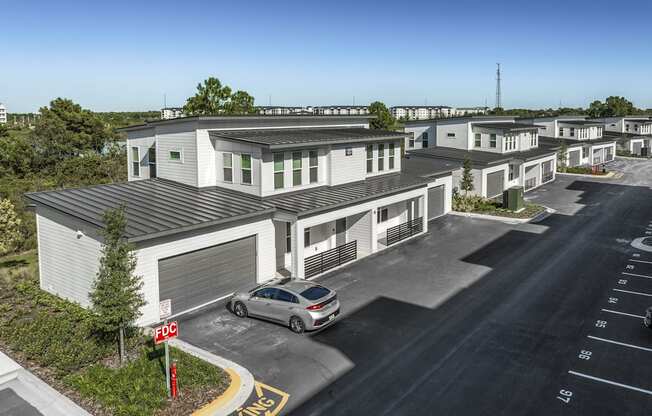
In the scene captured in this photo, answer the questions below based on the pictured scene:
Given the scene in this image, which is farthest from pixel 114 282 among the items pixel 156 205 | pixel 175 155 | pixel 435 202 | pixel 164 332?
pixel 435 202

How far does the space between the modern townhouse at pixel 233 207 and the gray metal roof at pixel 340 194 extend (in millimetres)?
77

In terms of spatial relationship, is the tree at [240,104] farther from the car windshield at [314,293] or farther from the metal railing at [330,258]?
the car windshield at [314,293]

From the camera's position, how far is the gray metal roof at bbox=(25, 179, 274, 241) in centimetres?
1939

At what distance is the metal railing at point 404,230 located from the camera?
102ft

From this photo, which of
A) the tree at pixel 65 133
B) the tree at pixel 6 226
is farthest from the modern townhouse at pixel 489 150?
the tree at pixel 65 133

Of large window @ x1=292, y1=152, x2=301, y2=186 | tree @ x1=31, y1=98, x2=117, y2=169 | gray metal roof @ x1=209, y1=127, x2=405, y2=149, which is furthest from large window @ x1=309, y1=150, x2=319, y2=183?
tree @ x1=31, y1=98, x2=117, y2=169

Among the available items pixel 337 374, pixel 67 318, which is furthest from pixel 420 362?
pixel 67 318

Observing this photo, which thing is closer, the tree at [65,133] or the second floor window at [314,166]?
the second floor window at [314,166]

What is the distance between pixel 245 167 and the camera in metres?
25.9

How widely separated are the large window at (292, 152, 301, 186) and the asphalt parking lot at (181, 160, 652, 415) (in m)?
5.37

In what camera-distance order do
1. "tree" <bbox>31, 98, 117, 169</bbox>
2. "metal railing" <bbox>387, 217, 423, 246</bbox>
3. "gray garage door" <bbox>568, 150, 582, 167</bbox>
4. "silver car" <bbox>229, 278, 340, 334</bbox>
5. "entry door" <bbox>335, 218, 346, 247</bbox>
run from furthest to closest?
"gray garage door" <bbox>568, 150, 582, 167</bbox> → "tree" <bbox>31, 98, 117, 169</bbox> → "metal railing" <bbox>387, 217, 423, 246</bbox> → "entry door" <bbox>335, 218, 346, 247</bbox> → "silver car" <bbox>229, 278, 340, 334</bbox>

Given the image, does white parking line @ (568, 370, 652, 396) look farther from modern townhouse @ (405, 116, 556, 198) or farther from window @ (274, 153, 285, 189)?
modern townhouse @ (405, 116, 556, 198)

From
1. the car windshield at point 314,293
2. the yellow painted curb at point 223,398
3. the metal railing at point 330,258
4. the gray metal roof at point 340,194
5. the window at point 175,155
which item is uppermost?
the window at point 175,155

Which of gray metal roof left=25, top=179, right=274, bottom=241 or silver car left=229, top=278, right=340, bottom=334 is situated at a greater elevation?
gray metal roof left=25, top=179, right=274, bottom=241
